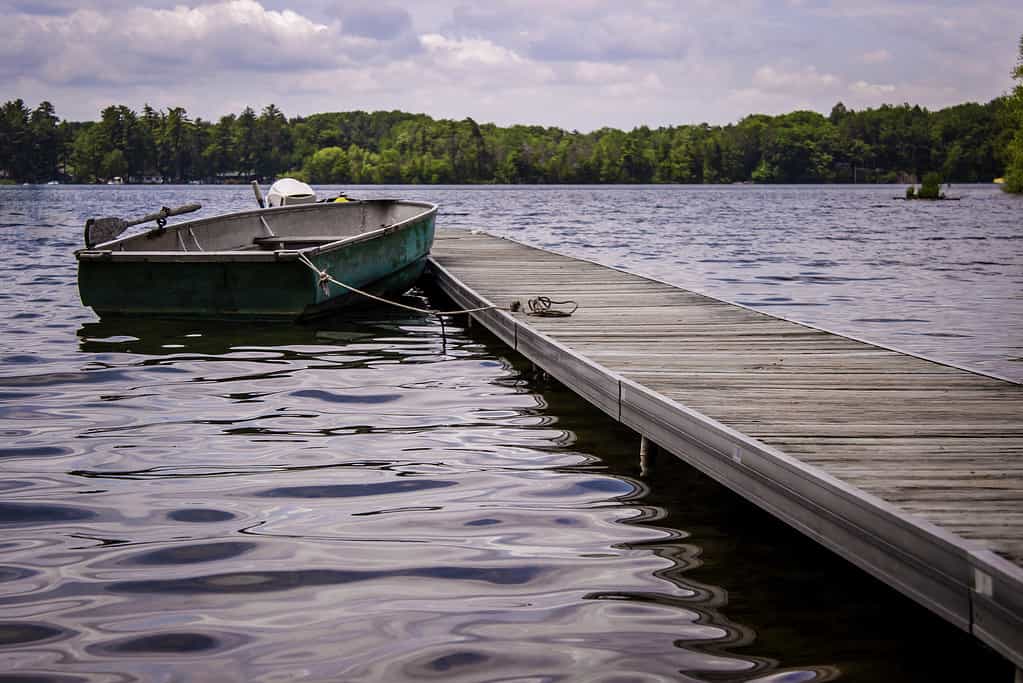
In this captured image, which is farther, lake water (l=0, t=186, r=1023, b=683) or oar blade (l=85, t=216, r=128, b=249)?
oar blade (l=85, t=216, r=128, b=249)

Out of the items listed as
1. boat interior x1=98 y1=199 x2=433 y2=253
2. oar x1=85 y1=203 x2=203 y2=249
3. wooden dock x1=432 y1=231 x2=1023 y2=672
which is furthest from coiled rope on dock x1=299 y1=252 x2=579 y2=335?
boat interior x1=98 y1=199 x2=433 y2=253

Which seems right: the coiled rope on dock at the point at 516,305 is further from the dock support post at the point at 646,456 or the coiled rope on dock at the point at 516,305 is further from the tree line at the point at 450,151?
the tree line at the point at 450,151

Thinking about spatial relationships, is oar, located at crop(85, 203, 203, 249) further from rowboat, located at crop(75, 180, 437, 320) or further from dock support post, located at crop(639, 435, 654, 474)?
dock support post, located at crop(639, 435, 654, 474)

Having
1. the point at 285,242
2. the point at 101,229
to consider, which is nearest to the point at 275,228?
the point at 285,242

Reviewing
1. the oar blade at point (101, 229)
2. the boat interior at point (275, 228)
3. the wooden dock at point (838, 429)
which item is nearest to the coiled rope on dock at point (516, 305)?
the wooden dock at point (838, 429)

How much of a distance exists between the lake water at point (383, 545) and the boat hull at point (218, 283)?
1.01m

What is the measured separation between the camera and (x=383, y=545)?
4.23m

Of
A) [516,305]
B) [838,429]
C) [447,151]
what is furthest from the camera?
[447,151]

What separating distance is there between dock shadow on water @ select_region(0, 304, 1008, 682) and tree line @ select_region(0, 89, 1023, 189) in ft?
457

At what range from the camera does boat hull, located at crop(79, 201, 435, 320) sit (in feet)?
31.6

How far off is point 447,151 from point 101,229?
14433 centimetres

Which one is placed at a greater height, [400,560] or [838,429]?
[838,429]

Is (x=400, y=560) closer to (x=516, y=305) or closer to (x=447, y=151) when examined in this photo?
(x=516, y=305)

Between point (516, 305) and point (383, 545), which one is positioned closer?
point (383, 545)
